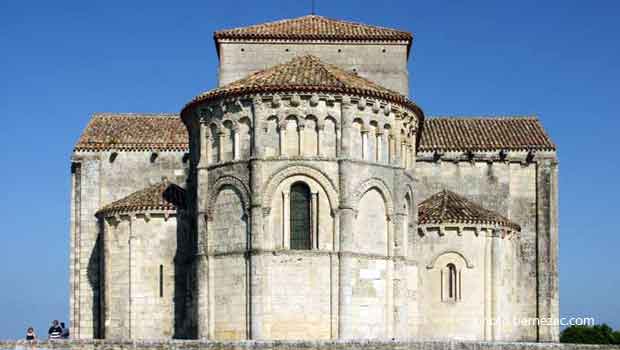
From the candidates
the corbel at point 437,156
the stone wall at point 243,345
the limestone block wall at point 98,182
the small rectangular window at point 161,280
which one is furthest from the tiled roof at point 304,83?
the limestone block wall at point 98,182

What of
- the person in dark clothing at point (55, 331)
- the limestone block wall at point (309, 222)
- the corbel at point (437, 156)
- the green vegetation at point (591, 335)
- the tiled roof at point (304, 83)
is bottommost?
the green vegetation at point (591, 335)

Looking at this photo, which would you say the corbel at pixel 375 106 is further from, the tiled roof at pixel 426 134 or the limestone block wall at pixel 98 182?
the limestone block wall at pixel 98 182

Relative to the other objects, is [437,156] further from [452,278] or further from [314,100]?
[314,100]

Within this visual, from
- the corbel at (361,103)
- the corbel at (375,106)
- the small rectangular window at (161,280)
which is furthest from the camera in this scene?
the small rectangular window at (161,280)

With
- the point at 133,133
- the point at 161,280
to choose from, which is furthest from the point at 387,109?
the point at 133,133

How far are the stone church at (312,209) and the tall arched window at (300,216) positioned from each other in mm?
69

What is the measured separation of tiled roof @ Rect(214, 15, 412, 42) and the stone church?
0.08 m

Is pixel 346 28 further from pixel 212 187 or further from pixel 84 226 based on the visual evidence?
pixel 84 226

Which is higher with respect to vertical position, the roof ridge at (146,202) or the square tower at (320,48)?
the square tower at (320,48)

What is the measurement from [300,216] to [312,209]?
0.47 meters

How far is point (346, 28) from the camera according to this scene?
1689 inches

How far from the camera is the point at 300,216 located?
33875mm

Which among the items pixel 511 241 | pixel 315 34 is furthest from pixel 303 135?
pixel 511 241

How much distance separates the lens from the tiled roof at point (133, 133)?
46.8 meters
